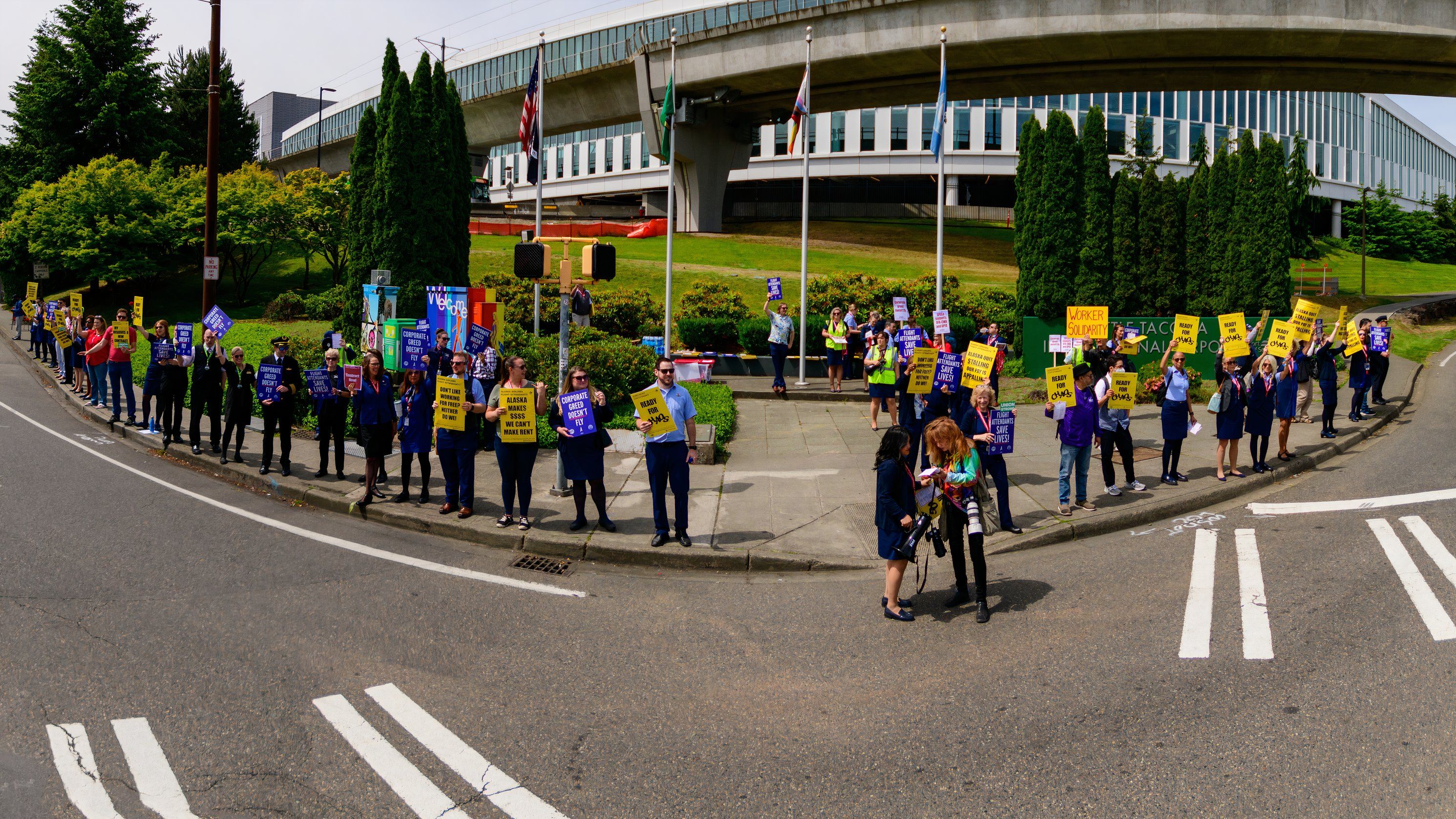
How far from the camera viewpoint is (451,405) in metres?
11.4

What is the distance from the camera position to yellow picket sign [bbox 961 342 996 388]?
12672mm

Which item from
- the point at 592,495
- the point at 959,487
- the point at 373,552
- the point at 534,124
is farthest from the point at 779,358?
the point at 959,487

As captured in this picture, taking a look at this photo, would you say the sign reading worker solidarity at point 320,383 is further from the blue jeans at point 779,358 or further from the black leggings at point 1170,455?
the black leggings at point 1170,455

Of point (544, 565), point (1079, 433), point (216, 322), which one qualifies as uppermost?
point (216, 322)

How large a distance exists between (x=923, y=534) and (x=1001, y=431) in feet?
9.96

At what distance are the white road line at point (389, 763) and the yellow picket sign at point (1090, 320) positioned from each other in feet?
48.7

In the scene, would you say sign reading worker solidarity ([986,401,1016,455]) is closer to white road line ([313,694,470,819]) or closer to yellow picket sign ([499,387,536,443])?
yellow picket sign ([499,387,536,443])

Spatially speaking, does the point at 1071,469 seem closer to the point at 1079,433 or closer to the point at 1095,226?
the point at 1079,433

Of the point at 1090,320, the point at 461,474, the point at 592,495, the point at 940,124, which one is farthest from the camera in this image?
the point at 940,124

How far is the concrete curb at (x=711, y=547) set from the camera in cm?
1012

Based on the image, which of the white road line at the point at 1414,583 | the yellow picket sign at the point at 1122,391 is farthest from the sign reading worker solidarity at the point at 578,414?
the white road line at the point at 1414,583

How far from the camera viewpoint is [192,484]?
1371cm

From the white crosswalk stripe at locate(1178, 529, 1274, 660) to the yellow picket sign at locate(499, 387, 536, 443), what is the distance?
262 inches

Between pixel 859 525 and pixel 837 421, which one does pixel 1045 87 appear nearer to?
pixel 837 421
